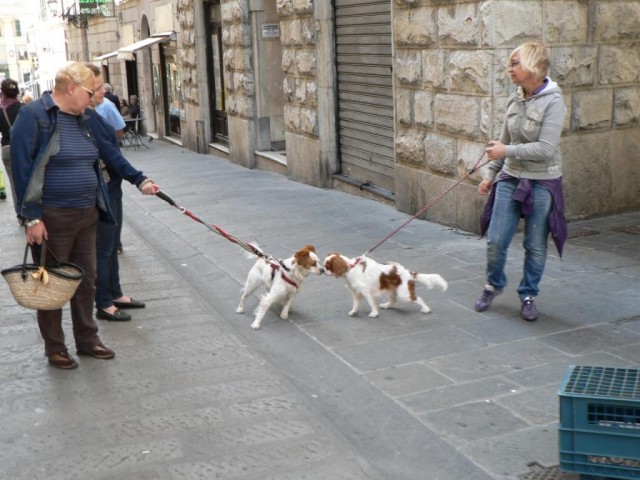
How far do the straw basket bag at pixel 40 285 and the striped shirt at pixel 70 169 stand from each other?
42cm

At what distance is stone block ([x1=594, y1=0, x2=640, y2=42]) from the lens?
342 inches

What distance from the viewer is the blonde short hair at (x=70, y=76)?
16.8 ft

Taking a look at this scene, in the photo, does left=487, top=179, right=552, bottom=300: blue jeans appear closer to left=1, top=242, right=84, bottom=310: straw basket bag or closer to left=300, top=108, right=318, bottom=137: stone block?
left=1, top=242, right=84, bottom=310: straw basket bag

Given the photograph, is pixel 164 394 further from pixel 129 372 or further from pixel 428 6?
pixel 428 6

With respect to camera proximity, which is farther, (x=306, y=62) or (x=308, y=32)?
(x=306, y=62)

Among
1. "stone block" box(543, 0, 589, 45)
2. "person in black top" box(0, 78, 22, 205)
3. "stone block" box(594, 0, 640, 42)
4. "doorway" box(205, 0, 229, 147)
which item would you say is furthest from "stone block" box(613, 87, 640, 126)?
"doorway" box(205, 0, 229, 147)

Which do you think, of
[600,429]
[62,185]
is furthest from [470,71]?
[600,429]

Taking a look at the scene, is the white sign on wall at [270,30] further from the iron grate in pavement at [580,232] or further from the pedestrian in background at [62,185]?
the pedestrian in background at [62,185]

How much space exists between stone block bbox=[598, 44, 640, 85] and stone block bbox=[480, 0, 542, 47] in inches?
37.6

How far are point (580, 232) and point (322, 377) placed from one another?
13.7 feet

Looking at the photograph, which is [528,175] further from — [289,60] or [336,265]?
[289,60]

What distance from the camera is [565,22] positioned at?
8.45m

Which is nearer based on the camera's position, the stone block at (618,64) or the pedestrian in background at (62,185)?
the pedestrian in background at (62,185)

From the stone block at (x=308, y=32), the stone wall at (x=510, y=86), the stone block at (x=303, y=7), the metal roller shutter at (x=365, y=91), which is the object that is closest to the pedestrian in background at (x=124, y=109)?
the stone block at (x=303, y=7)
